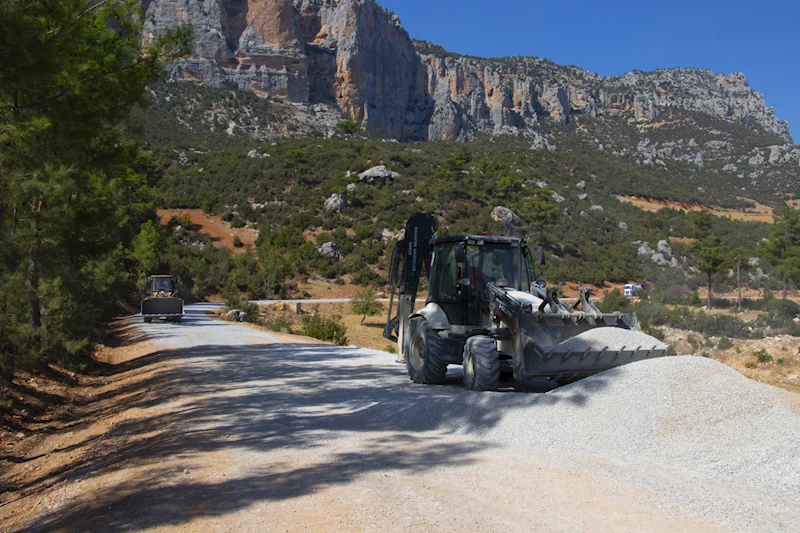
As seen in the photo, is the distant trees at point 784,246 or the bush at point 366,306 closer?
the bush at point 366,306

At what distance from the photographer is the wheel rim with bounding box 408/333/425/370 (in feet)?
37.7

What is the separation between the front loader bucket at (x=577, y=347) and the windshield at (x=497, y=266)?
1.68 meters

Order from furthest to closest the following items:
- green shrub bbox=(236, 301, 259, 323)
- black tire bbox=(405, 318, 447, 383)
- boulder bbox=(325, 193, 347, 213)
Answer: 1. boulder bbox=(325, 193, 347, 213)
2. green shrub bbox=(236, 301, 259, 323)
3. black tire bbox=(405, 318, 447, 383)

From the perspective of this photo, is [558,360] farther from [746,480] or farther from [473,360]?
[746,480]

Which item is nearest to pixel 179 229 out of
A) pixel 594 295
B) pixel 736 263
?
pixel 594 295

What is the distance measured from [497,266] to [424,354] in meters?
1.98

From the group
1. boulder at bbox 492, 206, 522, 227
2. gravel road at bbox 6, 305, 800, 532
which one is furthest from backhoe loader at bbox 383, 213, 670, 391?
boulder at bbox 492, 206, 522, 227

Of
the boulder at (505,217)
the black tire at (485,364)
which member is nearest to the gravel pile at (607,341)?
the black tire at (485,364)

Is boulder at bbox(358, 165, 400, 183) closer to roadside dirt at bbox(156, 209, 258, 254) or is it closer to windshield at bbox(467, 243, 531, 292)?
roadside dirt at bbox(156, 209, 258, 254)

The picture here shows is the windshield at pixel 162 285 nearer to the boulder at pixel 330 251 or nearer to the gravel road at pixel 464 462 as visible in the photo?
the boulder at pixel 330 251

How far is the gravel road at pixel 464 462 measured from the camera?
15.7ft

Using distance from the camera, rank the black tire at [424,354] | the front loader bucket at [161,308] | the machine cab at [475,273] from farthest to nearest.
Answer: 1. the front loader bucket at [161,308]
2. the machine cab at [475,273]
3. the black tire at [424,354]

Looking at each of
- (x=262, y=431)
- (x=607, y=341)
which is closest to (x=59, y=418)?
(x=262, y=431)

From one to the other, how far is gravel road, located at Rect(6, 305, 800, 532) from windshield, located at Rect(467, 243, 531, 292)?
6.08 feet
